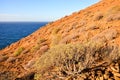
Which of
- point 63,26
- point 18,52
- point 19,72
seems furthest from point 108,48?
point 63,26

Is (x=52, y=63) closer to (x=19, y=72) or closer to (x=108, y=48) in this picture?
(x=108, y=48)

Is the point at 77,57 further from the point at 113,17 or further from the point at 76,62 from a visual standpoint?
the point at 113,17

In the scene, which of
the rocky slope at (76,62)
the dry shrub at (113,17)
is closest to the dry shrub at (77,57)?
the rocky slope at (76,62)

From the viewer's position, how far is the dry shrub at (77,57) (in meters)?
14.4

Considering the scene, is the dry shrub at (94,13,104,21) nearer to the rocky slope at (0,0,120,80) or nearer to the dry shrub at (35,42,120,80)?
the rocky slope at (0,0,120,80)

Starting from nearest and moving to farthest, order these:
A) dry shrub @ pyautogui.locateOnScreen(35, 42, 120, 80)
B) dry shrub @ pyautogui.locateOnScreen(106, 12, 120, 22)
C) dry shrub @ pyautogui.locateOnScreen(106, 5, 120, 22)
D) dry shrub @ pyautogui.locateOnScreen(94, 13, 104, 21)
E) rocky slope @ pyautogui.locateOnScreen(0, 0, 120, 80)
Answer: rocky slope @ pyautogui.locateOnScreen(0, 0, 120, 80), dry shrub @ pyautogui.locateOnScreen(35, 42, 120, 80), dry shrub @ pyautogui.locateOnScreen(106, 12, 120, 22), dry shrub @ pyautogui.locateOnScreen(106, 5, 120, 22), dry shrub @ pyautogui.locateOnScreen(94, 13, 104, 21)

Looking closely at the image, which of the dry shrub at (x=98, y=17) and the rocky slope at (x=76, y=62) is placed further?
the dry shrub at (x=98, y=17)

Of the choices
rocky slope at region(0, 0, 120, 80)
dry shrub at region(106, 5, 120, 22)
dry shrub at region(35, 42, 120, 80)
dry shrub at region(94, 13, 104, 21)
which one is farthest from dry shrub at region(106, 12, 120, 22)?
dry shrub at region(35, 42, 120, 80)

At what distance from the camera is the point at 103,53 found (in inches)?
602

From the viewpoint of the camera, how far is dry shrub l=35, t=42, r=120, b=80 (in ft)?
47.2

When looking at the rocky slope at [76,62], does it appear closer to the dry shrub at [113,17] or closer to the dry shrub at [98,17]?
the dry shrub at [113,17]

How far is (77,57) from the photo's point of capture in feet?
47.4

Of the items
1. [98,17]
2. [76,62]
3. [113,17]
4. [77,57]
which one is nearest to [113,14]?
[113,17]

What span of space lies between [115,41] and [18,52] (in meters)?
9.31
